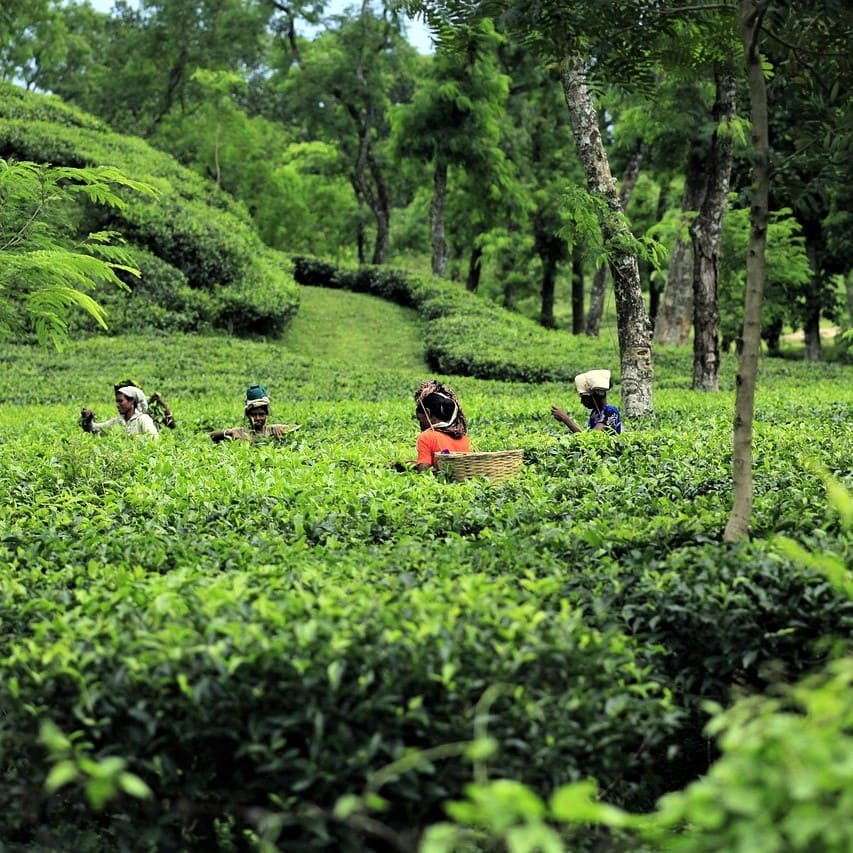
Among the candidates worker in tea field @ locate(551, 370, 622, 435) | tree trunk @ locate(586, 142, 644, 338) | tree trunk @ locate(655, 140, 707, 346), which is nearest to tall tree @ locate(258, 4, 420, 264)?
tree trunk @ locate(586, 142, 644, 338)

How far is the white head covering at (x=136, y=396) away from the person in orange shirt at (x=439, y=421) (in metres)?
3.82

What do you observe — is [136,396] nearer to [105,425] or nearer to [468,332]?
[105,425]

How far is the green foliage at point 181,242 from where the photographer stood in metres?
24.2

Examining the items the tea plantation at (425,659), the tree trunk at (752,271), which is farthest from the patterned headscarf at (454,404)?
the tree trunk at (752,271)

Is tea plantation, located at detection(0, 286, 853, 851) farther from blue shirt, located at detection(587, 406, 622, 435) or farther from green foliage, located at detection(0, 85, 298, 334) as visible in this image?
green foliage, located at detection(0, 85, 298, 334)

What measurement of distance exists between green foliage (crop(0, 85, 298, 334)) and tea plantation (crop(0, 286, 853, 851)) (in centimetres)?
1739

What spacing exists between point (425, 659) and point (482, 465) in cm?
381

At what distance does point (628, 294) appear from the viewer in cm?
1164

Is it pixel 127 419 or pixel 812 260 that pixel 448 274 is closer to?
pixel 812 260

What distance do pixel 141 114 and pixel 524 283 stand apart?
19.4m

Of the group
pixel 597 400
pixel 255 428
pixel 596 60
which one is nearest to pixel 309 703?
pixel 596 60

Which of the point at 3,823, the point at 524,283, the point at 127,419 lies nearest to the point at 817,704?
the point at 3,823

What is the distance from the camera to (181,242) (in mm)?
25109

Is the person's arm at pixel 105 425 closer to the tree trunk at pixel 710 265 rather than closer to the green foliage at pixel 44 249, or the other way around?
the green foliage at pixel 44 249
